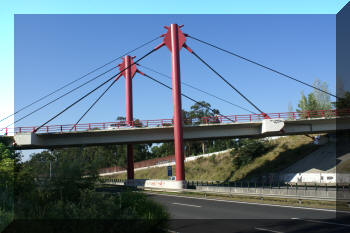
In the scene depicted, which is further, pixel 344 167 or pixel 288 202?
pixel 344 167

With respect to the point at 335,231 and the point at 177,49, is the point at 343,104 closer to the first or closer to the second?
the point at 177,49

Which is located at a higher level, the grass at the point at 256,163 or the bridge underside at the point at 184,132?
the bridge underside at the point at 184,132

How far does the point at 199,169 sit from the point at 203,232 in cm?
5588

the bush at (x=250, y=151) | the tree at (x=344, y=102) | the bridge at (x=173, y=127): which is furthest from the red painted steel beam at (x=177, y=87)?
the tree at (x=344, y=102)

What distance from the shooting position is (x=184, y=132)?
4606 centimetres

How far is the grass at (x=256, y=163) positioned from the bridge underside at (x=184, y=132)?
9.59 m

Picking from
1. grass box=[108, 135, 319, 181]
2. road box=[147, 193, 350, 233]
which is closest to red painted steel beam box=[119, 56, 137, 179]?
grass box=[108, 135, 319, 181]

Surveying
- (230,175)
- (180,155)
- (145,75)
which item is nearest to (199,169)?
(230,175)

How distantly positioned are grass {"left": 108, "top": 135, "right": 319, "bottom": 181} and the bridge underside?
9594 mm

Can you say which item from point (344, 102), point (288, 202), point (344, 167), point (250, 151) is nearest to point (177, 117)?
point (288, 202)

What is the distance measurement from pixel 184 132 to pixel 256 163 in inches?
784

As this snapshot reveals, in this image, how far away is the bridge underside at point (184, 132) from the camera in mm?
44969

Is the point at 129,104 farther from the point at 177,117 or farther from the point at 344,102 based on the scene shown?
the point at 344,102

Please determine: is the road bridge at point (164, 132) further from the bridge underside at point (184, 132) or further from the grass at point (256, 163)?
the grass at point (256, 163)
